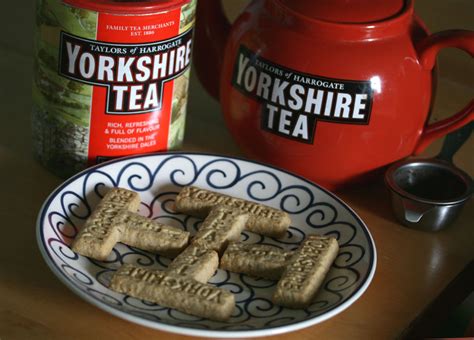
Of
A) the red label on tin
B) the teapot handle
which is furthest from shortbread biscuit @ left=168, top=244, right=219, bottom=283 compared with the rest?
the teapot handle

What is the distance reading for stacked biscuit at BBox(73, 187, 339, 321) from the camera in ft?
2.33

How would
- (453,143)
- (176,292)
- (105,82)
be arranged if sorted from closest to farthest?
(176,292) → (105,82) → (453,143)

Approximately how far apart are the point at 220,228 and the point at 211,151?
197mm

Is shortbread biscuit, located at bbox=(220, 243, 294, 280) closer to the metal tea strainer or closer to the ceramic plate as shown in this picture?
the ceramic plate

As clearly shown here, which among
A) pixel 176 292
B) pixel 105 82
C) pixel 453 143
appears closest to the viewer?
pixel 176 292

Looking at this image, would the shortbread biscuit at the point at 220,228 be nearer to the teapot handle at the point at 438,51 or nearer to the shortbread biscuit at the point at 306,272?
the shortbread biscuit at the point at 306,272

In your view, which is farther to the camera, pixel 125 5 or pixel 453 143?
pixel 453 143

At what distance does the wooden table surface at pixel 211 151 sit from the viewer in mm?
714

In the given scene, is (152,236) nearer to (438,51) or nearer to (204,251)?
(204,251)

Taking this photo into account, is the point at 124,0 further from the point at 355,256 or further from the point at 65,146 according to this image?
the point at 355,256

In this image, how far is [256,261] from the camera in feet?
2.50

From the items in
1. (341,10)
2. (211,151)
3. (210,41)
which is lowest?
(211,151)

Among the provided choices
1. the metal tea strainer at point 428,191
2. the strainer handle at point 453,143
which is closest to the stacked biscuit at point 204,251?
the metal tea strainer at point 428,191

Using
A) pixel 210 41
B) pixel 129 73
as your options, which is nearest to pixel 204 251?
pixel 129 73
